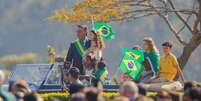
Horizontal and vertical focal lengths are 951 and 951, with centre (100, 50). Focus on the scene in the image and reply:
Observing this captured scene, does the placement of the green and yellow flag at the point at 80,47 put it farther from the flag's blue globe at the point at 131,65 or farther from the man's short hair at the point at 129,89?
the man's short hair at the point at 129,89

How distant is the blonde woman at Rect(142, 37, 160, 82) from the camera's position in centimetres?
2019

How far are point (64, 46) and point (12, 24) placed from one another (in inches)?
921

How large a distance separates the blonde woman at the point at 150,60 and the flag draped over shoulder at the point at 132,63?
27 centimetres

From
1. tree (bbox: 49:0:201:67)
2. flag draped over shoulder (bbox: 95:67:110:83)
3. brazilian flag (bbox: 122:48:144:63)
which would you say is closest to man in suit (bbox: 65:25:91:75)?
flag draped over shoulder (bbox: 95:67:110:83)

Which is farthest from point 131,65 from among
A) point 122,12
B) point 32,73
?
point 122,12

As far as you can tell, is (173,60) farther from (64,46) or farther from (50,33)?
(50,33)

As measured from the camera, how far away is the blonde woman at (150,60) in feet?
66.2

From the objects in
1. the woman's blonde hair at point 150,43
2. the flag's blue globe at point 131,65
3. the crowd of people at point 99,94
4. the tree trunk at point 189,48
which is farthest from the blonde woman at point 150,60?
the tree trunk at point 189,48

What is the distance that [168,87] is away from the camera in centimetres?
1983

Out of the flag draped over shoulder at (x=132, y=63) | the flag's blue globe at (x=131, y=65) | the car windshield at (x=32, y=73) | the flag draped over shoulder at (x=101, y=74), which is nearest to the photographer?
the flag draped over shoulder at (x=101, y=74)

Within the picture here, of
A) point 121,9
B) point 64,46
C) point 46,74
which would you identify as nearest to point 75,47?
point 46,74

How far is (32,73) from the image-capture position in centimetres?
2225

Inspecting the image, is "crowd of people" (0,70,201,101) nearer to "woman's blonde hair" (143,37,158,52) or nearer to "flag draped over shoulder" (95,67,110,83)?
"woman's blonde hair" (143,37,158,52)

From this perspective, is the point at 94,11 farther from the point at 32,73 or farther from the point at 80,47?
the point at 80,47
